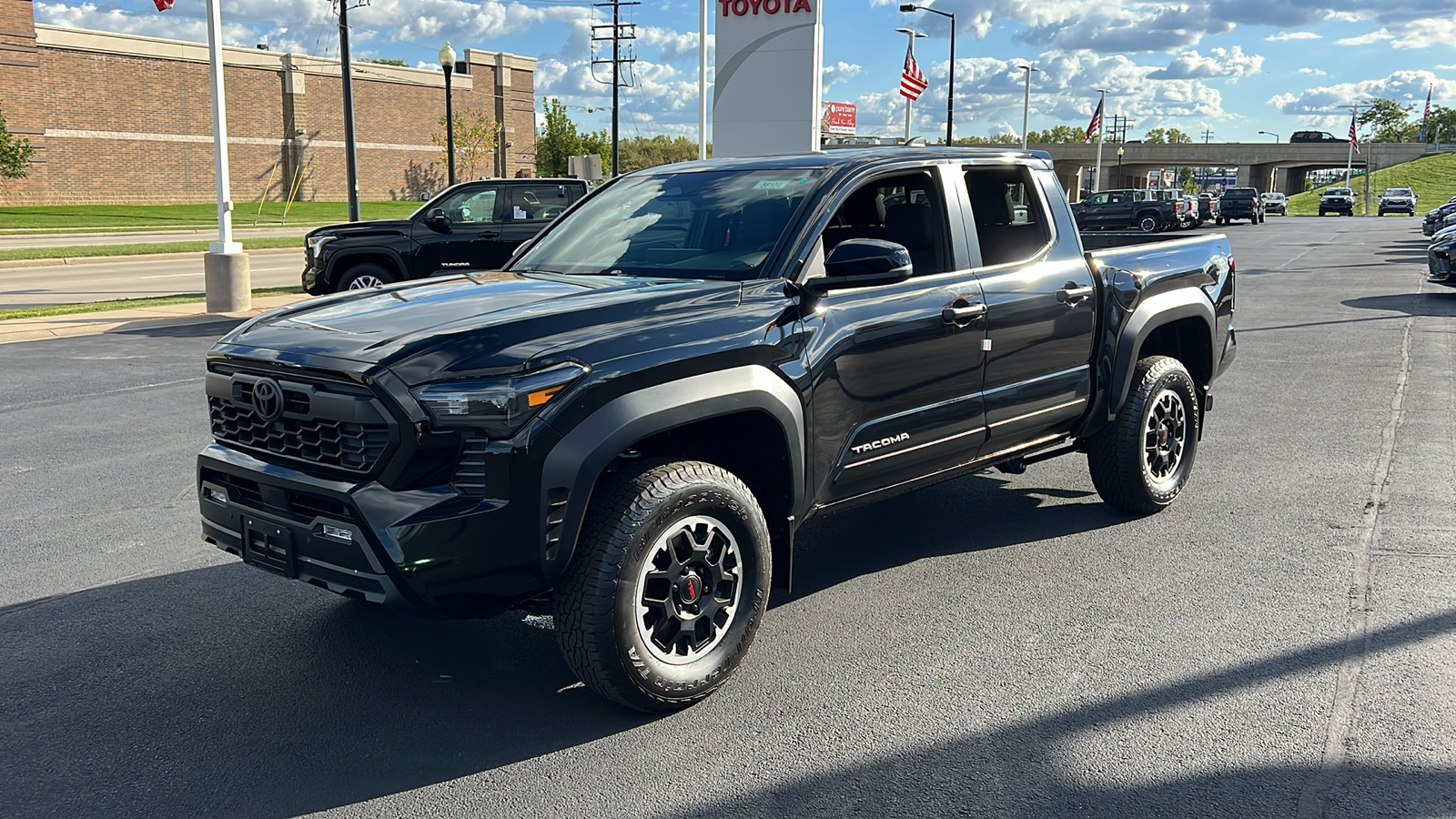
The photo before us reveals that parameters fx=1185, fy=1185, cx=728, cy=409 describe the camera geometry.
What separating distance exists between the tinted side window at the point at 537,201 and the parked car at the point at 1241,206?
4648 centimetres

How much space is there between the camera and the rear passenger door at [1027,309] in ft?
17.6

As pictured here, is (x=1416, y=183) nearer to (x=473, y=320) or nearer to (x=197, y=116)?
(x=197, y=116)

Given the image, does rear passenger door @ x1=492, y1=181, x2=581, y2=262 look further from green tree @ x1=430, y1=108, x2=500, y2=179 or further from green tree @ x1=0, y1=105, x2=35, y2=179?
green tree @ x1=430, y1=108, x2=500, y2=179

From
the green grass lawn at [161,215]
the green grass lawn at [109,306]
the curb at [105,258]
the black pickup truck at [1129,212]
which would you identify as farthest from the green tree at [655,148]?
the green grass lawn at [109,306]

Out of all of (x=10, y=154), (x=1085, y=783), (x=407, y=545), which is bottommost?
(x=1085, y=783)

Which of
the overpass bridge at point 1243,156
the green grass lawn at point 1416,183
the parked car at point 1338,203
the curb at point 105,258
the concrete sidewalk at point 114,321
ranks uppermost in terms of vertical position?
the overpass bridge at point 1243,156

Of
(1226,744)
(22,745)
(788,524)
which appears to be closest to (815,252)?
(788,524)

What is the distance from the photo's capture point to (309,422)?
385 cm

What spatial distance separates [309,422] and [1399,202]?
8024 cm

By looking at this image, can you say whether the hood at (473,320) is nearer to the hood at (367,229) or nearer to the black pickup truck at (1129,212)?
the hood at (367,229)

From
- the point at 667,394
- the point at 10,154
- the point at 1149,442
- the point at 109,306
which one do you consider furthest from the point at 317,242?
the point at 10,154

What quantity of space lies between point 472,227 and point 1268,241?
101 ft

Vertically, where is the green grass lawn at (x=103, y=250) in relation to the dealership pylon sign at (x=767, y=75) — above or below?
below

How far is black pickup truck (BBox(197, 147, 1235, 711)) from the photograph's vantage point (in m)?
3.63
